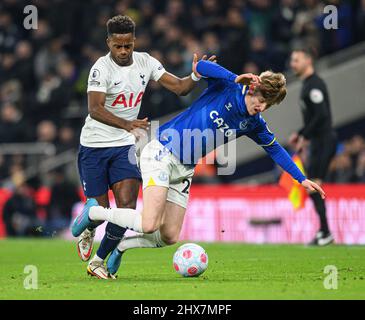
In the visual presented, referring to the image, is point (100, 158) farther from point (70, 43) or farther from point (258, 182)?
point (70, 43)

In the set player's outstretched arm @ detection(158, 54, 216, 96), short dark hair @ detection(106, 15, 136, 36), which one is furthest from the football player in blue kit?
short dark hair @ detection(106, 15, 136, 36)

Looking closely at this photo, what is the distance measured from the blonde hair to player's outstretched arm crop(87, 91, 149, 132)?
108 cm

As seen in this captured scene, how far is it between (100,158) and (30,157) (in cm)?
1007

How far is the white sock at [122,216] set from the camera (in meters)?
8.76

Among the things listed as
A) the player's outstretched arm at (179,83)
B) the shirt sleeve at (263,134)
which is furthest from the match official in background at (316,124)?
the shirt sleeve at (263,134)

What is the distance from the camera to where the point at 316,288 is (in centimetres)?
799

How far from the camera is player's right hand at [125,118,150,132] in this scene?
8.71 metres

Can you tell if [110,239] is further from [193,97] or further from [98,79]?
[193,97]

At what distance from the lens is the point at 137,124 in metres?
8.76

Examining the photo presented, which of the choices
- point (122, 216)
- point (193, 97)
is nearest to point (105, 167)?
point (122, 216)

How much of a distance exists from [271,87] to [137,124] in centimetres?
123

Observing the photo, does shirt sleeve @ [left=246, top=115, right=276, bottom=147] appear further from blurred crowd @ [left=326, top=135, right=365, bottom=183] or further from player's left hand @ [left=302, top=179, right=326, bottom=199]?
blurred crowd @ [left=326, top=135, right=365, bottom=183]

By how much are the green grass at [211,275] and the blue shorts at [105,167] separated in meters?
0.89

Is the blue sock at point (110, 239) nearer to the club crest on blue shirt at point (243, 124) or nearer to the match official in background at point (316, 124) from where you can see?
the club crest on blue shirt at point (243, 124)
